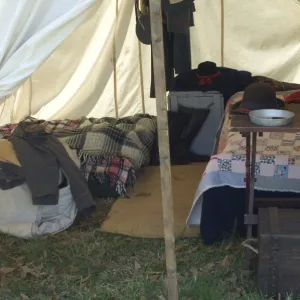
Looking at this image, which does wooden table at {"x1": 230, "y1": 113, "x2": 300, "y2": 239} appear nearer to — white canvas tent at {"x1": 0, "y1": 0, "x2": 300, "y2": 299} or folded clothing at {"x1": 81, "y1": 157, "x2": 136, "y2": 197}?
folded clothing at {"x1": 81, "y1": 157, "x2": 136, "y2": 197}

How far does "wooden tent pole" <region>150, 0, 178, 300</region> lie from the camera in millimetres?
2633

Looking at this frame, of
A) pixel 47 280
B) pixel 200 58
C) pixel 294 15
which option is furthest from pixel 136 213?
pixel 294 15

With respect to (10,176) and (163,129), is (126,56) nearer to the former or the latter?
(10,176)

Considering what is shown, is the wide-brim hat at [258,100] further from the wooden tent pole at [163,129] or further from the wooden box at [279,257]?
the wooden tent pole at [163,129]

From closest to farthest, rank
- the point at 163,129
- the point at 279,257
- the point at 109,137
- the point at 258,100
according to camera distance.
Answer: the point at 163,129 → the point at 279,257 → the point at 258,100 → the point at 109,137

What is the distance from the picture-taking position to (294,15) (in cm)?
600

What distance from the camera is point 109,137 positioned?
516 centimetres

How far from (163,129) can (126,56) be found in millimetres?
3645

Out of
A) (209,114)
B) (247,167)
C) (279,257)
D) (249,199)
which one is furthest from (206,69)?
(279,257)

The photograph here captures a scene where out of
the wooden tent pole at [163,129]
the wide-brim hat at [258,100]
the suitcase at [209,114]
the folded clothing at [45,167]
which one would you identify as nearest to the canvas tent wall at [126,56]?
the suitcase at [209,114]

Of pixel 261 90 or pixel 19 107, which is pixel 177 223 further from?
pixel 19 107

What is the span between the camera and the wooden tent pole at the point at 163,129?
263 centimetres

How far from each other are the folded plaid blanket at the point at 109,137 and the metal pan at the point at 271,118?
6.72 feet

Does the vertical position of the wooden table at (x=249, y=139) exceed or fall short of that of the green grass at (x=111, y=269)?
it exceeds it
